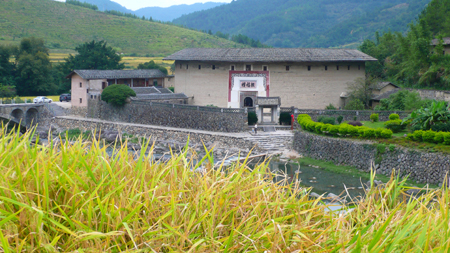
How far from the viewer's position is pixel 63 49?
65938 mm

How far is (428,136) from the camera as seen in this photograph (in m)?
16.8

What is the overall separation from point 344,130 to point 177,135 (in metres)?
11.4

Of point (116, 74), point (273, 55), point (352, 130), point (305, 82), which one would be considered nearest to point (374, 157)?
point (352, 130)

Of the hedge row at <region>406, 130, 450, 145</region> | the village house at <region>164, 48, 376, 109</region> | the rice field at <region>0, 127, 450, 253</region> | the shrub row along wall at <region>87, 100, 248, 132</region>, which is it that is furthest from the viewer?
the village house at <region>164, 48, 376, 109</region>

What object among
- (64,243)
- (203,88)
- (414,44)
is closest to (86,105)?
(203,88)

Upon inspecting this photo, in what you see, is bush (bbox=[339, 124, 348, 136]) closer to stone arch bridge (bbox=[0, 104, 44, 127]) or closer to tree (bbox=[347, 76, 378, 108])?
tree (bbox=[347, 76, 378, 108])

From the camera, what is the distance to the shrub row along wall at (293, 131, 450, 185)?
52.2 feet

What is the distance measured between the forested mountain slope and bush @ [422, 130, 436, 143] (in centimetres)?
8286

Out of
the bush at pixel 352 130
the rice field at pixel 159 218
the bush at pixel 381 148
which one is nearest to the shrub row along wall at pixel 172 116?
the bush at pixel 352 130

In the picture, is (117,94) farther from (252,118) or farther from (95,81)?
(252,118)

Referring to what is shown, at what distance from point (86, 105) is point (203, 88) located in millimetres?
9442

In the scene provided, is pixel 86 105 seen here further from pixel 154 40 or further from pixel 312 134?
pixel 154 40

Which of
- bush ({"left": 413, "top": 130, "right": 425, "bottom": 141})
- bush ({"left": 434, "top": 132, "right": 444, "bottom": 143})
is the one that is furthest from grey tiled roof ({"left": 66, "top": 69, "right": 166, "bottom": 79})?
bush ({"left": 434, "top": 132, "right": 444, "bottom": 143})

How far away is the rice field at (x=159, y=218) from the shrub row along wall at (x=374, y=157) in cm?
1007
